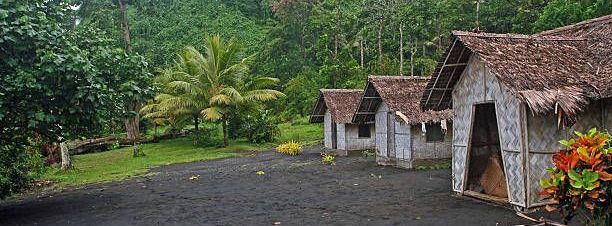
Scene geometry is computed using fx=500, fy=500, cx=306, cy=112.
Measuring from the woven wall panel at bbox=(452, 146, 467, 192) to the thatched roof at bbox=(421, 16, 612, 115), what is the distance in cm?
138

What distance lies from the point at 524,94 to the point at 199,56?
20.1 m

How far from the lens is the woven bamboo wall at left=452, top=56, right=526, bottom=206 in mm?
8555

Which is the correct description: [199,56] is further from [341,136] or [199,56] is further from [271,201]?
[271,201]

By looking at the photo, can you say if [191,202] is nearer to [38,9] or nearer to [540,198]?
[38,9]

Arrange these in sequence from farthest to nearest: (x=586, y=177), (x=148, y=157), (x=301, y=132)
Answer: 1. (x=301, y=132)
2. (x=148, y=157)
3. (x=586, y=177)

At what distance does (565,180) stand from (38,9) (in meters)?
9.94

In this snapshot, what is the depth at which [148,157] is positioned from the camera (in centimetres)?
2234

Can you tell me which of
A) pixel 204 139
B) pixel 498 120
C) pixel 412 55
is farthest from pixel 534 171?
pixel 412 55

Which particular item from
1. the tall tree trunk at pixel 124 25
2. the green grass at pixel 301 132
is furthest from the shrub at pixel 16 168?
the green grass at pixel 301 132

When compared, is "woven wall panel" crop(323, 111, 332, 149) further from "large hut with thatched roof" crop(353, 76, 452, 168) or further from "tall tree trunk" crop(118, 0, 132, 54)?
"tall tree trunk" crop(118, 0, 132, 54)

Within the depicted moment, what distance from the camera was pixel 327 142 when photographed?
22.2 meters

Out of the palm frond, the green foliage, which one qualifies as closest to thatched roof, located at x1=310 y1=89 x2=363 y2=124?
the green foliage

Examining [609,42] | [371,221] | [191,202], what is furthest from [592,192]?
[191,202]

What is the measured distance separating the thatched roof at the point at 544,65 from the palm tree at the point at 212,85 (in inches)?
625
